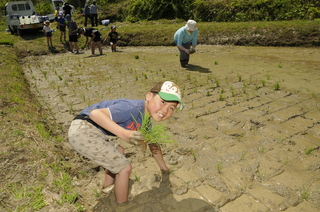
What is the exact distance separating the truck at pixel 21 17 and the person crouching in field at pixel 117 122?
1627 cm

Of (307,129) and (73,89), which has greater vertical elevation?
(307,129)

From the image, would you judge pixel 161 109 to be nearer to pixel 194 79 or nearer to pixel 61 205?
pixel 61 205

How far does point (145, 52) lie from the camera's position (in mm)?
12031

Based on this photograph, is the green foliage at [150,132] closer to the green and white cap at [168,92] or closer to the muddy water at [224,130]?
the green and white cap at [168,92]

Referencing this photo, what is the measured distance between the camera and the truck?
648 inches

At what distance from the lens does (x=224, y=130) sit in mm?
4266

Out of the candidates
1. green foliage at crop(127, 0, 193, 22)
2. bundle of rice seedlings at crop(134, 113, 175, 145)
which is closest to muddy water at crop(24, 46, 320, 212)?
bundle of rice seedlings at crop(134, 113, 175, 145)

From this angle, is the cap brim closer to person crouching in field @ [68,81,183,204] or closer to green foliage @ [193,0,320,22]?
person crouching in field @ [68,81,183,204]

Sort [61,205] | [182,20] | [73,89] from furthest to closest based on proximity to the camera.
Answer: [182,20] → [73,89] → [61,205]

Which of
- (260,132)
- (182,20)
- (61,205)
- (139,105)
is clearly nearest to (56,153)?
(61,205)

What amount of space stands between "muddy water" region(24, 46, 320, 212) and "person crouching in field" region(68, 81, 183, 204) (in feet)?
1.46

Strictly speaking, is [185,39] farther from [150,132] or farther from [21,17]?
[21,17]

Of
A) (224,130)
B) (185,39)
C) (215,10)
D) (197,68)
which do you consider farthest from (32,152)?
(215,10)

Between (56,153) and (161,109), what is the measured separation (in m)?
1.77
